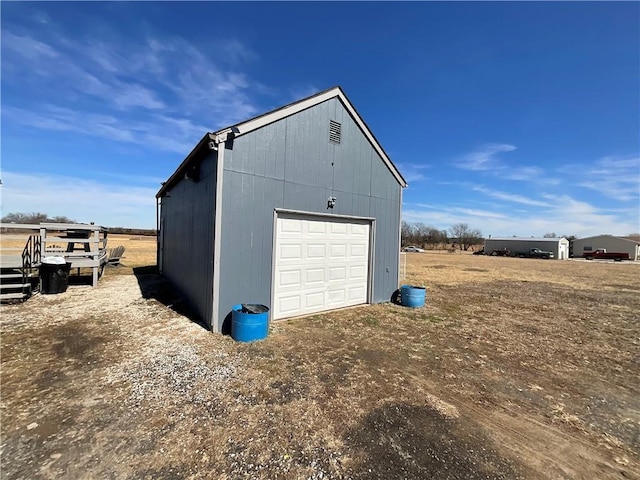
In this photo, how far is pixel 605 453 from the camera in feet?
9.30

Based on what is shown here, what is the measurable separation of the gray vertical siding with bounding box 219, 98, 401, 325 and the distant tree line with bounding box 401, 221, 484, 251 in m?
65.6

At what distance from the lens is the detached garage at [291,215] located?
5.91 m

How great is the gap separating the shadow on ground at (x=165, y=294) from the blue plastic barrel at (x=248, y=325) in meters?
0.98

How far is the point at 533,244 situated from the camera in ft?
168

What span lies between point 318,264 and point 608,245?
67655 millimetres

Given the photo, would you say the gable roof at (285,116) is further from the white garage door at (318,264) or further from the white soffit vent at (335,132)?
the white garage door at (318,264)

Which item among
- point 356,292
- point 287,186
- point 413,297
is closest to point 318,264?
point 356,292

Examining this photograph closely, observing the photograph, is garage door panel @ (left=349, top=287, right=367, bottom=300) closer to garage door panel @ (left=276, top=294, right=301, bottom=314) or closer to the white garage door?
the white garage door

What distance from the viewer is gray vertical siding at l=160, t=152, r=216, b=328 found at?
614 centimetres

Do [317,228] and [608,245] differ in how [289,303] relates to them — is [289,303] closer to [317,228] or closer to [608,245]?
[317,228]

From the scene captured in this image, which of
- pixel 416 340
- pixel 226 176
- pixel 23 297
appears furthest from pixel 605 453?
pixel 23 297

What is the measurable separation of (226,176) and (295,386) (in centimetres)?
399

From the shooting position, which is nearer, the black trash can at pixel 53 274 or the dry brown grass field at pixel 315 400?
the dry brown grass field at pixel 315 400

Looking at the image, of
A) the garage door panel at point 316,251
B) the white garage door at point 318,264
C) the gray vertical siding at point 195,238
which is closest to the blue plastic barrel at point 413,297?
the white garage door at point 318,264
